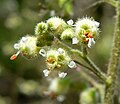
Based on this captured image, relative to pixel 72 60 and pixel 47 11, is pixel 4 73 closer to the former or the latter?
pixel 47 11

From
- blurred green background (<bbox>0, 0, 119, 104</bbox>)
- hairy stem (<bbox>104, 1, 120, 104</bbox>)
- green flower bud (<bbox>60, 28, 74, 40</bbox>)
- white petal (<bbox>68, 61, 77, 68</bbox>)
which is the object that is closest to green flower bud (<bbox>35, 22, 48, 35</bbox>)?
green flower bud (<bbox>60, 28, 74, 40</bbox>)

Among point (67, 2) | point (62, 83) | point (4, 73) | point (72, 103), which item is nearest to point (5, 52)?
point (4, 73)

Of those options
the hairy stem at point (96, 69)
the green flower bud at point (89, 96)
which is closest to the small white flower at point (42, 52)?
the hairy stem at point (96, 69)

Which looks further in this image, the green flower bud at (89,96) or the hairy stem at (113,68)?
the green flower bud at (89,96)

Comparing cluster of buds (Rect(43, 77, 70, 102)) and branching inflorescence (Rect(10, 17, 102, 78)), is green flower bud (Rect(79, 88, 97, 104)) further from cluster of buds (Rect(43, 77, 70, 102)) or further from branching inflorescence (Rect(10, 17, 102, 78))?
branching inflorescence (Rect(10, 17, 102, 78))

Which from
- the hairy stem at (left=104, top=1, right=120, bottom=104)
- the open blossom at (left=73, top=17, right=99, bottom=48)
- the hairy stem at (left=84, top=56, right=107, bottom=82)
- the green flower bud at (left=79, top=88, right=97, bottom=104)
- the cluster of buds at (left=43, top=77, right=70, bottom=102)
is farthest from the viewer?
the cluster of buds at (left=43, top=77, right=70, bottom=102)

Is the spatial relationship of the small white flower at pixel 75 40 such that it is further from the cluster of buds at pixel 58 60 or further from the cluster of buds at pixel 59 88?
the cluster of buds at pixel 59 88

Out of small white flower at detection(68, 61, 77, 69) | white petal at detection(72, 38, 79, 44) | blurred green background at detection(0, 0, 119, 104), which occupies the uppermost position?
blurred green background at detection(0, 0, 119, 104)

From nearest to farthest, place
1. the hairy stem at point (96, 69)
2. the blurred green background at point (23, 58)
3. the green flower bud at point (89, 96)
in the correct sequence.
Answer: the hairy stem at point (96, 69)
the green flower bud at point (89, 96)
the blurred green background at point (23, 58)
